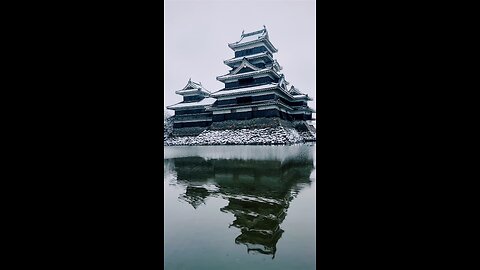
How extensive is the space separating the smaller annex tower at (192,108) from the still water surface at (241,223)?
55.0 ft

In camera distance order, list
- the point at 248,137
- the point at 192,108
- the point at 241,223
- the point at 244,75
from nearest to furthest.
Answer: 1. the point at 241,223
2. the point at 248,137
3. the point at 244,75
4. the point at 192,108

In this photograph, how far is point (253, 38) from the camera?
2045 cm

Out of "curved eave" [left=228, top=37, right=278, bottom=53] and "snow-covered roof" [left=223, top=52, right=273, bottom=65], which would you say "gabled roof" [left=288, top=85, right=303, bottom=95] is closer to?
"curved eave" [left=228, top=37, right=278, bottom=53]

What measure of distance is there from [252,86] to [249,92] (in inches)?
43.3

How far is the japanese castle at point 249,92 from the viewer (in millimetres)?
17297

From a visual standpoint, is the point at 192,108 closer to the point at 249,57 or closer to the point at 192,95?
the point at 192,95

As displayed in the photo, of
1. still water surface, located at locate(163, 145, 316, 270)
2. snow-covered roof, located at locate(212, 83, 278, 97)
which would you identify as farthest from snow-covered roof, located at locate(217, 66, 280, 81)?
still water surface, located at locate(163, 145, 316, 270)

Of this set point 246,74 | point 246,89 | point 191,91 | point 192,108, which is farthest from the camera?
point 191,91

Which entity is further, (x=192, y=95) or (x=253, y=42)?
(x=192, y=95)

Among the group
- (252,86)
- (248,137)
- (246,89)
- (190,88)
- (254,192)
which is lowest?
(254,192)

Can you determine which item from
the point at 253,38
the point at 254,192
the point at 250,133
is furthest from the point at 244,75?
the point at 254,192
